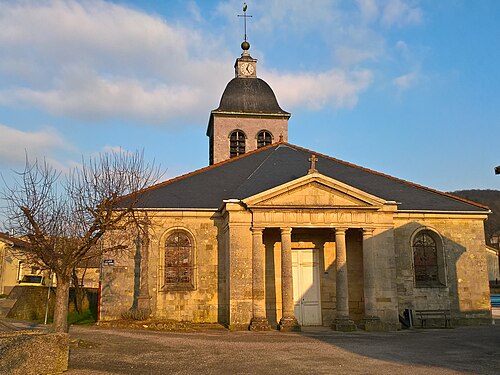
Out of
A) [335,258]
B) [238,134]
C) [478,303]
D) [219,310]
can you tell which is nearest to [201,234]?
[219,310]

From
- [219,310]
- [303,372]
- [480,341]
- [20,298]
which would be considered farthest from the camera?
[20,298]

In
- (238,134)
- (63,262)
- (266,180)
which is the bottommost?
(63,262)

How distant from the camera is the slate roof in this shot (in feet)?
66.1

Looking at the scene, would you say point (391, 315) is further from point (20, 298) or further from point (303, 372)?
point (20, 298)

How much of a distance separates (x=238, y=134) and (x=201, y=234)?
368 inches

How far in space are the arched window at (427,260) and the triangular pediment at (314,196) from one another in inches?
141

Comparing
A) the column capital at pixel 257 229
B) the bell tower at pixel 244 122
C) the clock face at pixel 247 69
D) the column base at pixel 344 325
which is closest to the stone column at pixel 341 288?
the column base at pixel 344 325

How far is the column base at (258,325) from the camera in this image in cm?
1727

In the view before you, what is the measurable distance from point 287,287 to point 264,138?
1203 centimetres

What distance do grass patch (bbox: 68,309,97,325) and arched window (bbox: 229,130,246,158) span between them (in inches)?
433

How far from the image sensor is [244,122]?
91.2ft

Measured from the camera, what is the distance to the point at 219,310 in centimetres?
1939

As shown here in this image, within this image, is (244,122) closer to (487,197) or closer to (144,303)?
(144,303)

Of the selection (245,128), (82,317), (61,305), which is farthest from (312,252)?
(82,317)
